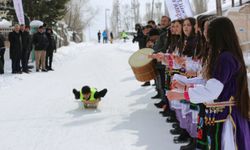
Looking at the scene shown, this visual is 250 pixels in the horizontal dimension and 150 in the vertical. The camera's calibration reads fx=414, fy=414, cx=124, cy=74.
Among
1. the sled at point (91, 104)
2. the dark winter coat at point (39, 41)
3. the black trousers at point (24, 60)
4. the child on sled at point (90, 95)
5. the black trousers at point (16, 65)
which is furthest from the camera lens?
the dark winter coat at point (39, 41)

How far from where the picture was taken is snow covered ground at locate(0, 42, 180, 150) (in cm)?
562

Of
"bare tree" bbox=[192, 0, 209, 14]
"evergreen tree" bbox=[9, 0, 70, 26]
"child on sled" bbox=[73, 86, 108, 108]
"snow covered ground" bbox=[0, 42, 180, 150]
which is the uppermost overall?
"bare tree" bbox=[192, 0, 209, 14]

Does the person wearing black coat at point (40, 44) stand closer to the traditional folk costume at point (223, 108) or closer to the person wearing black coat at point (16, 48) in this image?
the person wearing black coat at point (16, 48)

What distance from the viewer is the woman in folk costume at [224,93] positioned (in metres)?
2.98

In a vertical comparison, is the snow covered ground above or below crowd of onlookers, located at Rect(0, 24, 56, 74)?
below

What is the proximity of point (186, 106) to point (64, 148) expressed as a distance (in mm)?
1683

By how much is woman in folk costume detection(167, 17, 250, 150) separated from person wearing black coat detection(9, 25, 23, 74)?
444 inches

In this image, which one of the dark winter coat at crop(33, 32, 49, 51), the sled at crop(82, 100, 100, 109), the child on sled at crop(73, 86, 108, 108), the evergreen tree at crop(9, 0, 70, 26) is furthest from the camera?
the evergreen tree at crop(9, 0, 70, 26)

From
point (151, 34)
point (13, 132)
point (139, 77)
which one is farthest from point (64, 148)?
point (151, 34)

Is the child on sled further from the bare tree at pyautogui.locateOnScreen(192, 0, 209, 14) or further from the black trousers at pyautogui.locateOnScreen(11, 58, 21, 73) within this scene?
the bare tree at pyautogui.locateOnScreen(192, 0, 209, 14)

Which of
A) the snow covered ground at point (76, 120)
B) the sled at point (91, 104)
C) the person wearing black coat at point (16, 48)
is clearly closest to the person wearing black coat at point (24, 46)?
the person wearing black coat at point (16, 48)

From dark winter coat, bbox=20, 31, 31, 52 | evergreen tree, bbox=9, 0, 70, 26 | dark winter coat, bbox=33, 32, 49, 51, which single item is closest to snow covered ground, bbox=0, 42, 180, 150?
dark winter coat, bbox=20, 31, 31, 52

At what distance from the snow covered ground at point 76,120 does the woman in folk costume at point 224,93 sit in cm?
221

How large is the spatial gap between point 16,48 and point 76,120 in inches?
298
